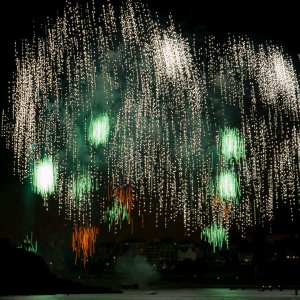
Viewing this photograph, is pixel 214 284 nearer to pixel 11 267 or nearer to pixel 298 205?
pixel 298 205

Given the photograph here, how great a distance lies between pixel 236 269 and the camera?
17388 centimetres

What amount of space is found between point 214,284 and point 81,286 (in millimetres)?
48368

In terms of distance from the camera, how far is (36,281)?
123438mm

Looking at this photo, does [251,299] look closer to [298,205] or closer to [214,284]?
[298,205]

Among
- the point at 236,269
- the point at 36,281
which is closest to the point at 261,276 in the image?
the point at 236,269

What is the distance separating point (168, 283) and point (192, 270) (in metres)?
8.97

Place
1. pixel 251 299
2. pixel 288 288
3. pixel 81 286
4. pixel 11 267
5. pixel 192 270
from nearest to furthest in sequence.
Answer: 1. pixel 251 299
2. pixel 11 267
3. pixel 81 286
4. pixel 288 288
5. pixel 192 270

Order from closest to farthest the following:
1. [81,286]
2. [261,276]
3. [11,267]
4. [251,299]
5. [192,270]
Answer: [251,299], [11,267], [81,286], [261,276], [192,270]

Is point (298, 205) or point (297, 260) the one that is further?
point (297, 260)

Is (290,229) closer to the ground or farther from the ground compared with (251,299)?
farther from the ground

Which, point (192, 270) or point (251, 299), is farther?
point (192, 270)

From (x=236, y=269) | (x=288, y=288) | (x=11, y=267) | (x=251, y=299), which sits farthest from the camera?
(x=236, y=269)

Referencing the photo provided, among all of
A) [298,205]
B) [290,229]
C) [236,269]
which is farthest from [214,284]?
[298,205]

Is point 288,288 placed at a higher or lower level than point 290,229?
lower
